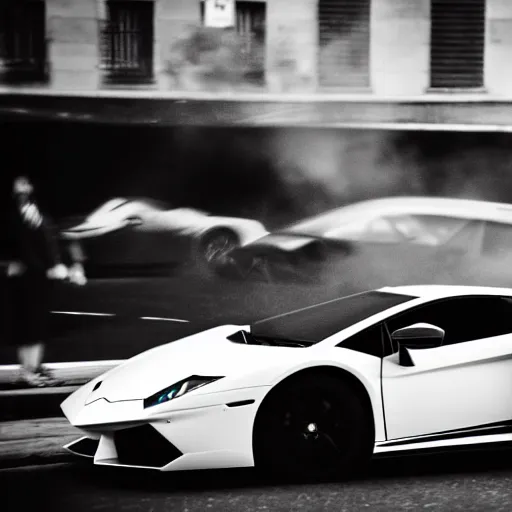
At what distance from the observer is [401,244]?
1001cm

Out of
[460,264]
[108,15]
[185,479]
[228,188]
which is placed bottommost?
[185,479]

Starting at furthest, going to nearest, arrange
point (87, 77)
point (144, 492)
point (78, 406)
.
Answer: point (87, 77), point (78, 406), point (144, 492)

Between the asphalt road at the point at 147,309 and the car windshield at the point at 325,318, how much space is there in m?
2.49

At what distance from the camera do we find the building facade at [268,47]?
9.46 metres

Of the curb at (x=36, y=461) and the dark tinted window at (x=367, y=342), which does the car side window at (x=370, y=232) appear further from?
the curb at (x=36, y=461)

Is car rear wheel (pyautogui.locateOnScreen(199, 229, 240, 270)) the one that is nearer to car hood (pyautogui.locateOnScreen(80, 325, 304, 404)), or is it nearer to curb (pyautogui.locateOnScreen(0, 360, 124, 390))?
curb (pyautogui.locateOnScreen(0, 360, 124, 390))

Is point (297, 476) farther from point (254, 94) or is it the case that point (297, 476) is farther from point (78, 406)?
point (254, 94)

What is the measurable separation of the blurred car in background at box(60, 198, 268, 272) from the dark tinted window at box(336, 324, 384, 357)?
11.2 feet

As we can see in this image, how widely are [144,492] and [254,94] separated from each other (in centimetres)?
465

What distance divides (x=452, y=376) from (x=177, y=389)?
5.41 ft

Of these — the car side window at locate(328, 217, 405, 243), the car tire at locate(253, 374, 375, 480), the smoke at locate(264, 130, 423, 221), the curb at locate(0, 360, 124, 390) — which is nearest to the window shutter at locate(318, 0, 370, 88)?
the smoke at locate(264, 130, 423, 221)

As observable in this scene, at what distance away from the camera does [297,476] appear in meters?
6.18

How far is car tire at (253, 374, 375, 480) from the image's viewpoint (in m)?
6.13

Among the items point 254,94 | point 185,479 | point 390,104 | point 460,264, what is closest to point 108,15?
point 254,94
